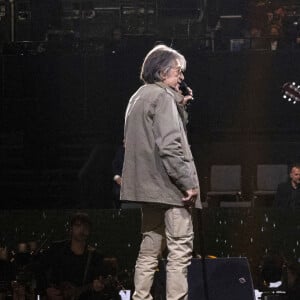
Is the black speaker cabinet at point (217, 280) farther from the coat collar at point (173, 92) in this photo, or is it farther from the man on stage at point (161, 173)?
the coat collar at point (173, 92)

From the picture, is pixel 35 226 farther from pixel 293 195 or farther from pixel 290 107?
pixel 290 107

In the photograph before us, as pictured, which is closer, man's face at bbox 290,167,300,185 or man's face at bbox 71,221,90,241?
man's face at bbox 71,221,90,241

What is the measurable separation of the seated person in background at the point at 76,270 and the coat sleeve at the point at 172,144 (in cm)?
244

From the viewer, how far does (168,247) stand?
5.83 meters

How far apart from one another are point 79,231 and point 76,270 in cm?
33

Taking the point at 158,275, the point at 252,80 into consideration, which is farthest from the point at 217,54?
the point at 158,275

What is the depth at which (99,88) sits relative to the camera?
1788 centimetres

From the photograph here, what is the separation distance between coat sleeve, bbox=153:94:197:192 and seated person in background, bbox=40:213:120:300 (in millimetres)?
2444

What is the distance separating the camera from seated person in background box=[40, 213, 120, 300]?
8.12m

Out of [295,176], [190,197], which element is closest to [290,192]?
[295,176]

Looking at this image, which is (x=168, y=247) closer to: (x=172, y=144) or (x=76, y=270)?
(x=172, y=144)

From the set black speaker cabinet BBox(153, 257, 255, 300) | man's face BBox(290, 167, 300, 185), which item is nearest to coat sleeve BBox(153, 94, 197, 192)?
black speaker cabinet BBox(153, 257, 255, 300)

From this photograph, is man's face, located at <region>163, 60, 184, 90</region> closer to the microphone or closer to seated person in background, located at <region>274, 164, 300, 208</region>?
the microphone

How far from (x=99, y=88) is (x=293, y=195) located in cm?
628
